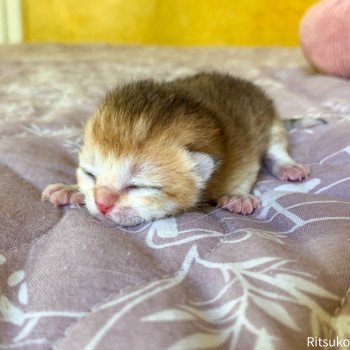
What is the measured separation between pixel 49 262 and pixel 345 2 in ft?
4.74

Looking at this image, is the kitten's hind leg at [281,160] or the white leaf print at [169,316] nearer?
the white leaf print at [169,316]

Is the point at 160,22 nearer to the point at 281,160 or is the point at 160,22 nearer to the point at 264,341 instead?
the point at 281,160

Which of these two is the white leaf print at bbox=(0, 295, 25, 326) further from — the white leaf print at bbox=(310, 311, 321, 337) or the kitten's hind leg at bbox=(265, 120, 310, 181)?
the kitten's hind leg at bbox=(265, 120, 310, 181)

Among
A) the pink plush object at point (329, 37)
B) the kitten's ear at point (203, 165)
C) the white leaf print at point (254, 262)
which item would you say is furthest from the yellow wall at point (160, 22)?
the white leaf print at point (254, 262)

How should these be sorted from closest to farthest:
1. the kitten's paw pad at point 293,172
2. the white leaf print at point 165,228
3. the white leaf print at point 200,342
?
the white leaf print at point 200,342, the white leaf print at point 165,228, the kitten's paw pad at point 293,172

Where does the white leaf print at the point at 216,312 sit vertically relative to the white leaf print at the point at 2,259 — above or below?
above

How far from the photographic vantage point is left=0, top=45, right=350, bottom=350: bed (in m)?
0.49

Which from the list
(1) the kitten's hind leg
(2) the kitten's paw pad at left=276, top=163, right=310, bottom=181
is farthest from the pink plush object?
(2) the kitten's paw pad at left=276, top=163, right=310, bottom=181

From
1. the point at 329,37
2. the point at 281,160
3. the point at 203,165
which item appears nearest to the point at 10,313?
the point at 203,165

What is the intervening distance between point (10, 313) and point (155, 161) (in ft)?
1.17

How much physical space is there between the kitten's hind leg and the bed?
20 millimetres

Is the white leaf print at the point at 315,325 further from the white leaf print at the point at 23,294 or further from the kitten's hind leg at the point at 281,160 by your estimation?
the kitten's hind leg at the point at 281,160

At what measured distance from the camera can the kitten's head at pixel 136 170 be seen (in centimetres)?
79

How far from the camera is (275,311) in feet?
1.67
